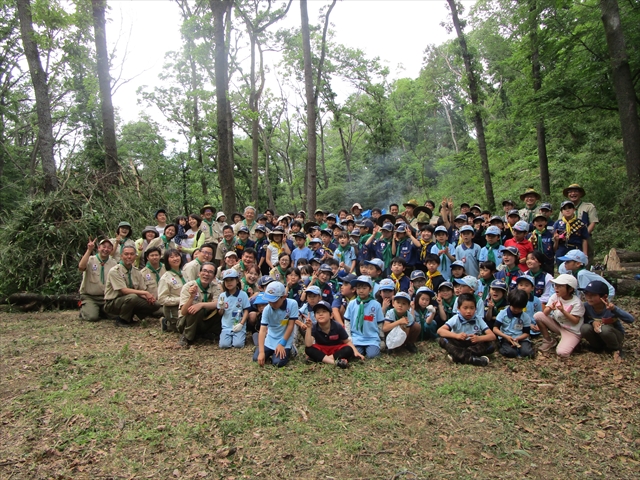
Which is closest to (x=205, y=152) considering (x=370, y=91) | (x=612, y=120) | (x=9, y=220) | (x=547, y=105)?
(x=370, y=91)

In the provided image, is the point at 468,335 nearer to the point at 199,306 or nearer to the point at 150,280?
the point at 199,306

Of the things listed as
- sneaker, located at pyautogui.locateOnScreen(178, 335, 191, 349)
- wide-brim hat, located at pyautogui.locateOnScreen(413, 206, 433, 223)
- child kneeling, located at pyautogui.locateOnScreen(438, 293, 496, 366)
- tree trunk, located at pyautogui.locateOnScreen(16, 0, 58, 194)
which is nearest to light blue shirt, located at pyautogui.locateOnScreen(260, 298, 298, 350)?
sneaker, located at pyautogui.locateOnScreen(178, 335, 191, 349)

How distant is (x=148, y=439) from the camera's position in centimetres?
366

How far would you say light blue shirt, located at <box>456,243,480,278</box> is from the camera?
7.22m

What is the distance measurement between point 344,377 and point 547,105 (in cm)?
998

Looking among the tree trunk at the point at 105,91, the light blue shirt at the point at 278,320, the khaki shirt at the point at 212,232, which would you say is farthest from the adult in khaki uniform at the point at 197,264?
the tree trunk at the point at 105,91

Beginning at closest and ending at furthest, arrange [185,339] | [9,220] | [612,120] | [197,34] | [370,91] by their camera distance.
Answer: [185,339] < [9,220] < [197,34] < [612,120] < [370,91]

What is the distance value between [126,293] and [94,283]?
0.99m

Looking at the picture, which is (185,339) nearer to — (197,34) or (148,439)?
(148,439)

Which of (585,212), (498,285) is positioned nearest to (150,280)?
(498,285)

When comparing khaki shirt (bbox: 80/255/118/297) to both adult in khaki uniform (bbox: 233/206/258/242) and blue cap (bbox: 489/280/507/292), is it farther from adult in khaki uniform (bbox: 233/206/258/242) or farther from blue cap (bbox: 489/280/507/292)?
blue cap (bbox: 489/280/507/292)

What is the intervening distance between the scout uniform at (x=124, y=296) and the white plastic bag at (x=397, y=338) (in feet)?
14.7

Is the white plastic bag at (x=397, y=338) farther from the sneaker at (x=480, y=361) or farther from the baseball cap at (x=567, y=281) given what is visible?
→ the baseball cap at (x=567, y=281)

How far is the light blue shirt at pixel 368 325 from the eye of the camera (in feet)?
19.1
